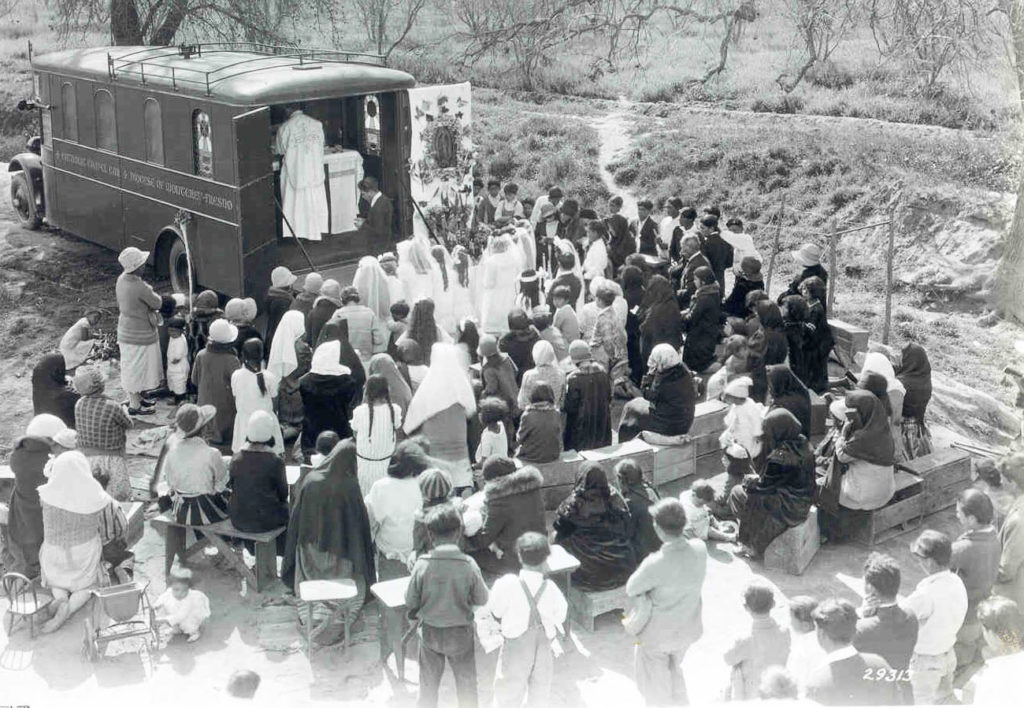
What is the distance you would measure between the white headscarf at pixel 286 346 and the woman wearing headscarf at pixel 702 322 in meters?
3.89

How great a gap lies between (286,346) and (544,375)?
7.67 feet

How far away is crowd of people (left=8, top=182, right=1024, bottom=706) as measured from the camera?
6230 mm

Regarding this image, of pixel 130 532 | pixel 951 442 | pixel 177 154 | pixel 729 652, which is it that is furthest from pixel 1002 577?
pixel 177 154

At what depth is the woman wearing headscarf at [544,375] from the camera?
938 centimetres

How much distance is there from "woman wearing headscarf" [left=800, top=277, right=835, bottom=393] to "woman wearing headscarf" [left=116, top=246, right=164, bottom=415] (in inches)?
243

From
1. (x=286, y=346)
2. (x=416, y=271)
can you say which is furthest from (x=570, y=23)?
(x=286, y=346)

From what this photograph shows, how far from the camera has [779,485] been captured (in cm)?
845

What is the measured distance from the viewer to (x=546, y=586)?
6.30 meters

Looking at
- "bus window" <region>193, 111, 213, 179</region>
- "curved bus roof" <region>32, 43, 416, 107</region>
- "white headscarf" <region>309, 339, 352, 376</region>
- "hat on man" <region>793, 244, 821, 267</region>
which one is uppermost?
"curved bus roof" <region>32, 43, 416, 107</region>

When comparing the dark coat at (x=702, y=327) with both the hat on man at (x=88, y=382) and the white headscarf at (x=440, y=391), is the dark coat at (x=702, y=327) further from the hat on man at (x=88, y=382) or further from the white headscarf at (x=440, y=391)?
the hat on man at (x=88, y=382)

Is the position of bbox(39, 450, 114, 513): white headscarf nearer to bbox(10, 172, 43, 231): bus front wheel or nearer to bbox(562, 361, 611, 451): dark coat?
bbox(562, 361, 611, 451): dark coat

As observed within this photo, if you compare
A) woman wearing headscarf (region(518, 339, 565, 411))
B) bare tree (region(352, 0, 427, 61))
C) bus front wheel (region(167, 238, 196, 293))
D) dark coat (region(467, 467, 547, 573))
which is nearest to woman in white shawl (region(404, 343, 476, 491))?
woman wearing headscarf (region(518, 339, 565, 411))

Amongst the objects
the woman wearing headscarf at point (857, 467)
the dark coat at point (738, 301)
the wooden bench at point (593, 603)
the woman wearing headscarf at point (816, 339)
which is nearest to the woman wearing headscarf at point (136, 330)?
the wooden bench at point (593, 603)

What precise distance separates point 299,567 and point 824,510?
402 cm
